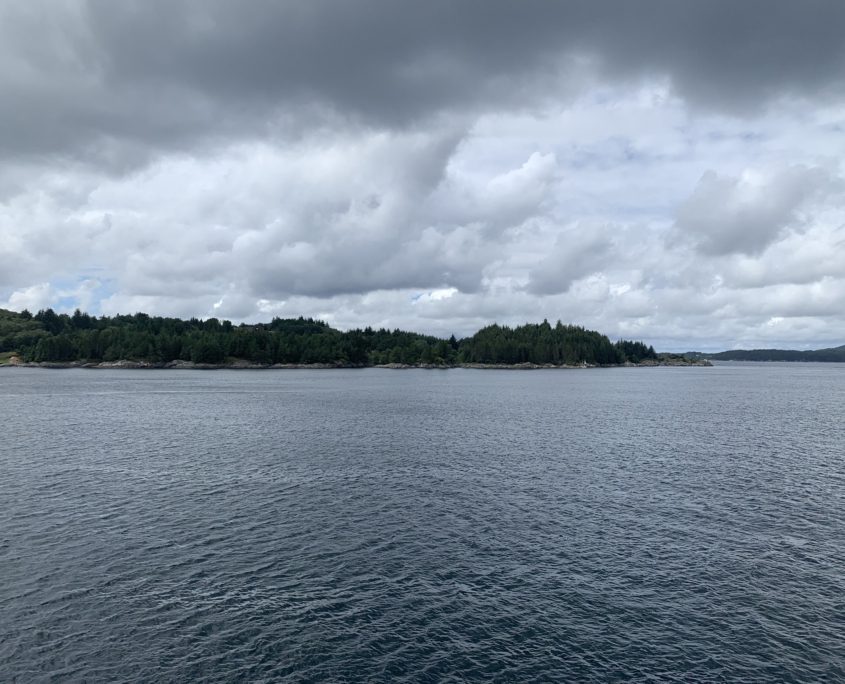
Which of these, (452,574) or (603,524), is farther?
(603,524)

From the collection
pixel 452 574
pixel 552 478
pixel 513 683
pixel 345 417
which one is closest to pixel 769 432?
pixel 552 478

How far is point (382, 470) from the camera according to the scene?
70.0 metres

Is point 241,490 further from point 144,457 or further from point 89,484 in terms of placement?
point 144,457

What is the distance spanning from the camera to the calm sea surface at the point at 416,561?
28344mm

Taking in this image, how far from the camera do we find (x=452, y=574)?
3809 centimetres

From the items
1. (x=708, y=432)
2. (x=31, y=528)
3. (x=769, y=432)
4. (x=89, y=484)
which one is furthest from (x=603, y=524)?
(x=769, y=432)

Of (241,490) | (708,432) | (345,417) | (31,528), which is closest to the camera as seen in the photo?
(31,528)

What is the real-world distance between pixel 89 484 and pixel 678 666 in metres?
58.6

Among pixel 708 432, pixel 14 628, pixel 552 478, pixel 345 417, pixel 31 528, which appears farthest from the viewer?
pixel 345 417

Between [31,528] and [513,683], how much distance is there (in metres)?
41.4

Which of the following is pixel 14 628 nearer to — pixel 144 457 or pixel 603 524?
pixel 603 524

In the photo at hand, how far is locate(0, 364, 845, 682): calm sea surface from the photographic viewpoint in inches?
1116

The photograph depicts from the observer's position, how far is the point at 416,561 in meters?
40.4

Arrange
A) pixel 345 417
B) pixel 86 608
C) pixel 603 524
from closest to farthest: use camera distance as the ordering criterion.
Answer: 1. pixel 86 608
2. pixel 603 524
3. pixel 345 417
